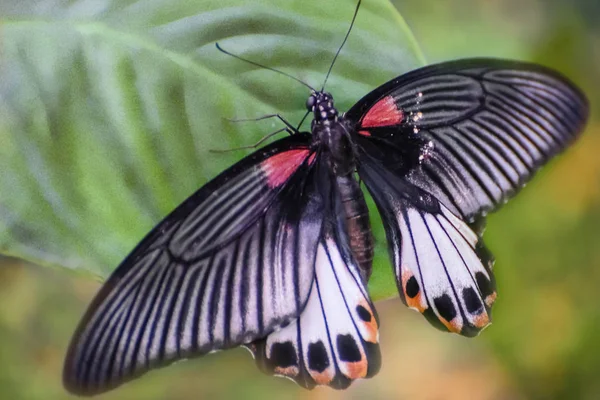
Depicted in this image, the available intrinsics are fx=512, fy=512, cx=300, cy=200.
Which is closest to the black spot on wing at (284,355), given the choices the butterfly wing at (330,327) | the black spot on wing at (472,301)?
the butterfly wing at (330,327)

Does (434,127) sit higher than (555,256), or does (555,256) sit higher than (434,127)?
(434,127)

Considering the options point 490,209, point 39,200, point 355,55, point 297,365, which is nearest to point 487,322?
point 490,209

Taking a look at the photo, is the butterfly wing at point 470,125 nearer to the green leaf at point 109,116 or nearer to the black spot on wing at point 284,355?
the green leaf at point 109,116

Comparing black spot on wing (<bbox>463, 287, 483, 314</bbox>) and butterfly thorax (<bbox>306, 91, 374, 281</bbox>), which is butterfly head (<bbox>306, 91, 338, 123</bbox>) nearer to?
butterfly thorax (<bbox>306, 91, 374, 281</bbox>)

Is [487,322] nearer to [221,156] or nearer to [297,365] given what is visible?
[297,365]

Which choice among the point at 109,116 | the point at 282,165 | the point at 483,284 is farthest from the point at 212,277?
the point at 483,284

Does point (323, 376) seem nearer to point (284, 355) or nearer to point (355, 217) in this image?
point (284, 355)

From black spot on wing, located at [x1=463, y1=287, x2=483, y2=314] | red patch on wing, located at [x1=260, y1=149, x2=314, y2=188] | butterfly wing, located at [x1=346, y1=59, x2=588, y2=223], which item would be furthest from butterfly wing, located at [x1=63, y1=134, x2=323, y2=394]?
black spot on wing, located at [x1=463, y1=287, x2=483, y2=314]

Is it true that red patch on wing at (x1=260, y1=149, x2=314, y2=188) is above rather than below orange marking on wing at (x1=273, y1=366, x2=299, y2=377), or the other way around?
above
